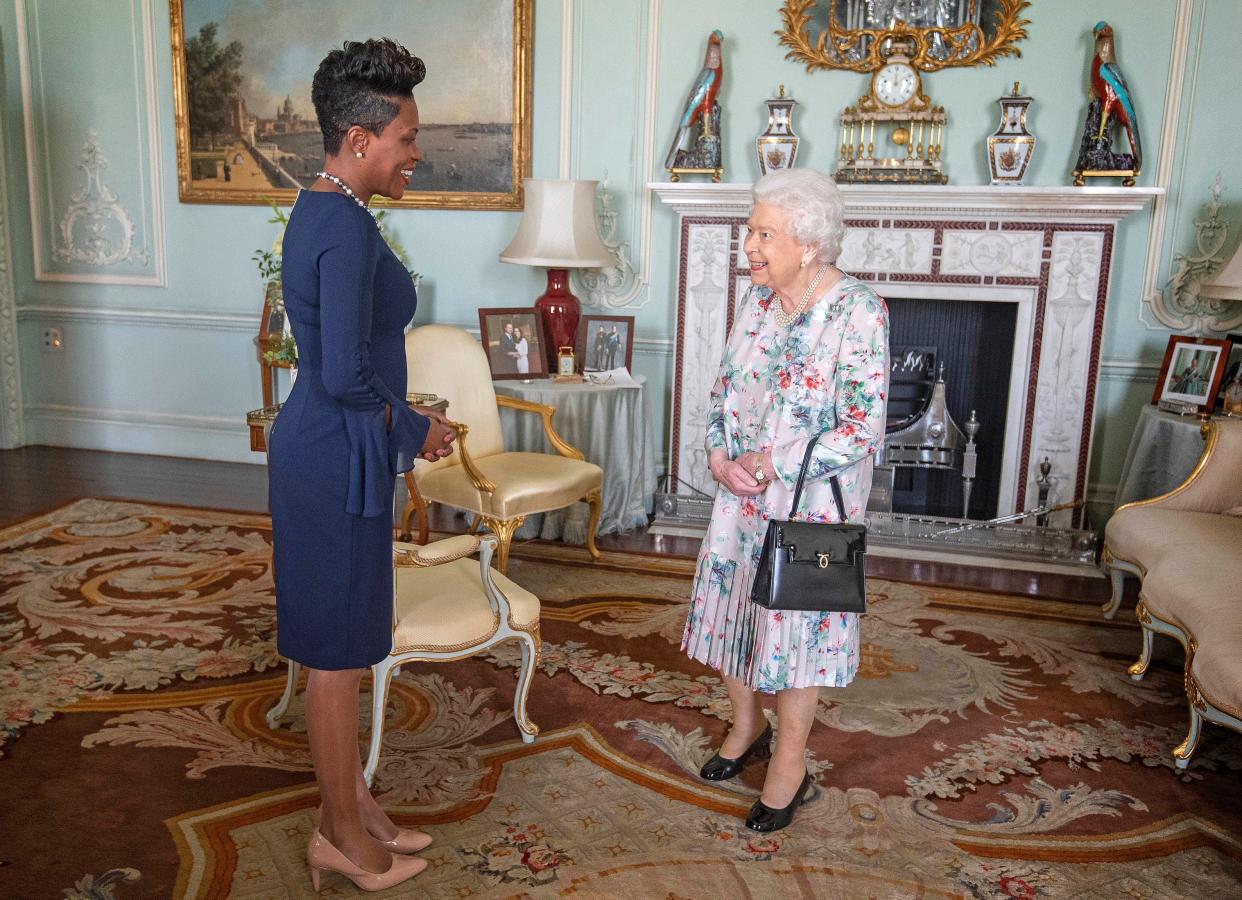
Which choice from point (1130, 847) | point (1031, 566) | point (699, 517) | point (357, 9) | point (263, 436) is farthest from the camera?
point (357, 9)

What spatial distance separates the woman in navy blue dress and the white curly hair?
0.81 metres

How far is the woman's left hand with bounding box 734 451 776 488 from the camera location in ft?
7.53

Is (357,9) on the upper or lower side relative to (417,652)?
upper

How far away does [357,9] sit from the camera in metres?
5.62

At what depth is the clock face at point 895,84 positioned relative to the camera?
4.89 metres

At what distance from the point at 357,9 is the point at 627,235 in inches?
76.4

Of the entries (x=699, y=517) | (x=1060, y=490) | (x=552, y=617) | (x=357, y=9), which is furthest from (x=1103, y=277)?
(x=357, y=9)

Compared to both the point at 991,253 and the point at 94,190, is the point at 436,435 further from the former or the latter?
the point at 94,190

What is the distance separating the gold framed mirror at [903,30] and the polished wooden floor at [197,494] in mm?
2361

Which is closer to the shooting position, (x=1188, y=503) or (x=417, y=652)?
(x=417, y=652)

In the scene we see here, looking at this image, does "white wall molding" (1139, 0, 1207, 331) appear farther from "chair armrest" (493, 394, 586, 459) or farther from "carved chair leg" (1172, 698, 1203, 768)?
"chair armrest" (493, 394, 586, 459)

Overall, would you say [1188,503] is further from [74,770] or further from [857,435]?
[74,770]

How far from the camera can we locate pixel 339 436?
1.92 metres

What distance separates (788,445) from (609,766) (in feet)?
3.46
